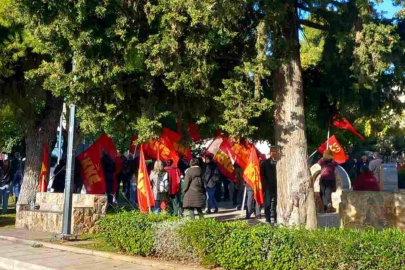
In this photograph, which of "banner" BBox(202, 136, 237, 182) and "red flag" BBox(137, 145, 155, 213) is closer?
"red flag" BBox(137, 145, 155, 213)

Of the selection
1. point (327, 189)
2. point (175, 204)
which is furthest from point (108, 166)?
point (327, 189)

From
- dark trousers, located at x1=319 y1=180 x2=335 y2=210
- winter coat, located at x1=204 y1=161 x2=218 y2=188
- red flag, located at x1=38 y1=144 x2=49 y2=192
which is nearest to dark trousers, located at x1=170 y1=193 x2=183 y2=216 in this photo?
winter coat, located at x1=204 y1=161 x2=218 y2=188

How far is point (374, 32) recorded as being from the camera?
8078 millimetres

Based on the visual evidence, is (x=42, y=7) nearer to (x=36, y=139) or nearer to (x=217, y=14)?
(x=217, y=14)

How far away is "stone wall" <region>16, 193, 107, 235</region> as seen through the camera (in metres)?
12.5

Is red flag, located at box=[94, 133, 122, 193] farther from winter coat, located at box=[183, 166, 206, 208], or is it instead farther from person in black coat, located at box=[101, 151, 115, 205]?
winter coat, located at box=[183, 166, 206, 208]

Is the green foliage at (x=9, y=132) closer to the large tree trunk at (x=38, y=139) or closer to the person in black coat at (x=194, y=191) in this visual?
the large tree trunk at (x=38, y=139)

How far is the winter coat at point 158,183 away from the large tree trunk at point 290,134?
5.36 meters

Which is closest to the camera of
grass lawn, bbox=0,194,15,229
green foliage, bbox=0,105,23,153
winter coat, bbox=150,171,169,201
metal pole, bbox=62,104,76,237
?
metal pole, bbox=62,104,76,237

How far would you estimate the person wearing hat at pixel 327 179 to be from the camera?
14305mm

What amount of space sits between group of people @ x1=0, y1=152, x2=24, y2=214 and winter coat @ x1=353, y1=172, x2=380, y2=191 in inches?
424

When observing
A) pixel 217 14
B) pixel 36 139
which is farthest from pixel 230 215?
pixel 217 14

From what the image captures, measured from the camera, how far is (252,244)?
7.86 m

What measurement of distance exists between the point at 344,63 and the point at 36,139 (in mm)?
9591
